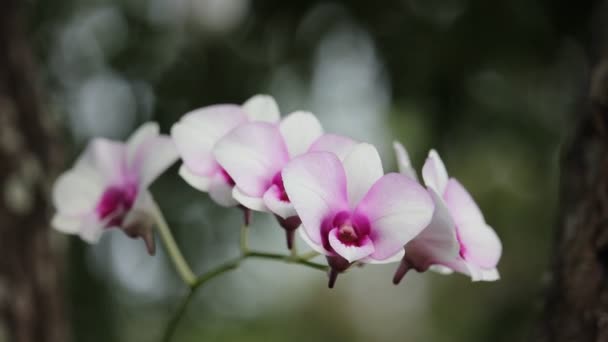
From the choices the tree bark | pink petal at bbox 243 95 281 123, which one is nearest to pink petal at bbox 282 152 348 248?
pink petal at bbox 243 95 281 123

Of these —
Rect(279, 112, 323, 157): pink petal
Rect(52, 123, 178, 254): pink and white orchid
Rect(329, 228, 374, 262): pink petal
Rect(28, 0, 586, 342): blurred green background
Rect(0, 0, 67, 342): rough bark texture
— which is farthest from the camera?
Rect(28, 0, 586, 342): blurred green background

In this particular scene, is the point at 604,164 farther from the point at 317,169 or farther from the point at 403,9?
the point at 403,9

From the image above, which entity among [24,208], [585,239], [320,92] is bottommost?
[320,92]

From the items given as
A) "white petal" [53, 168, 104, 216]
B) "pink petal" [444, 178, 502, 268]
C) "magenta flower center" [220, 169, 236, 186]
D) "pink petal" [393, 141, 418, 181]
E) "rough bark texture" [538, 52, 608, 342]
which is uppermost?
"pink petal" [393, 141, 418, 181]

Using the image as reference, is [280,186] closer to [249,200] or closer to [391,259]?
[249,200]

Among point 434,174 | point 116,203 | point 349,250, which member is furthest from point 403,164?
point 116,203

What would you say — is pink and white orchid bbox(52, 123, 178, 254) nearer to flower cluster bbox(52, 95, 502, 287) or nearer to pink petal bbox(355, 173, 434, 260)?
flower cluster bbox(52, 95, 502, 287)
